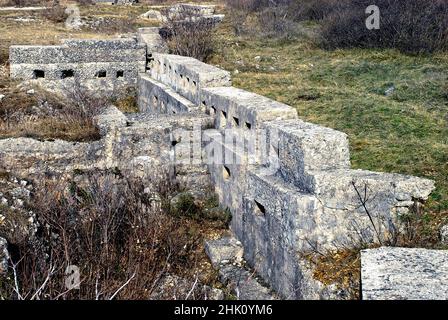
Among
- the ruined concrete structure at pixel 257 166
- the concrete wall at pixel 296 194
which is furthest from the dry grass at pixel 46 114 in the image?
the concrete wall at pixel 296 194

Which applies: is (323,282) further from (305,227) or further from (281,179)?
(281,179)

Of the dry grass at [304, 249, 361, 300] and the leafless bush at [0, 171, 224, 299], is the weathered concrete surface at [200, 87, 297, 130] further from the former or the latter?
Answer: the dry grass at [304, 249, 361, 300]

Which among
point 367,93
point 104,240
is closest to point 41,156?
point 104,240

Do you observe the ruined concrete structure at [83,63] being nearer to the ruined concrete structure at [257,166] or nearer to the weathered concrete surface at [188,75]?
the weathered concrete surface at [188,75]

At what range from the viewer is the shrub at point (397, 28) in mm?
15672

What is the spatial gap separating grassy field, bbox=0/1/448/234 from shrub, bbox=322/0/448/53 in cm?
54

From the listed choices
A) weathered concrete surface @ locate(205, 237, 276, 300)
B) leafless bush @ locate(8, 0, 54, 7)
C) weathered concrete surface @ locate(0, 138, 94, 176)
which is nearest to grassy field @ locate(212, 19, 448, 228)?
weathered concrete surface @ locate(205, 237, 276, 300)

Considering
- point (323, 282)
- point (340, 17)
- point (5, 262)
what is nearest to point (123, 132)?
point (5, 262)

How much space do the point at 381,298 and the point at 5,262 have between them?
12.2ft

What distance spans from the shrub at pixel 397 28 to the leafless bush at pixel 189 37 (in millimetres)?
3790

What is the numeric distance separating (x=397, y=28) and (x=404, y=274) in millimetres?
13559

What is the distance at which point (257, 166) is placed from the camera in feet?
24.1

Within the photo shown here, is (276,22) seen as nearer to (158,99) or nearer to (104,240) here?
(158,99)

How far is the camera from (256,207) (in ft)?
23.9
